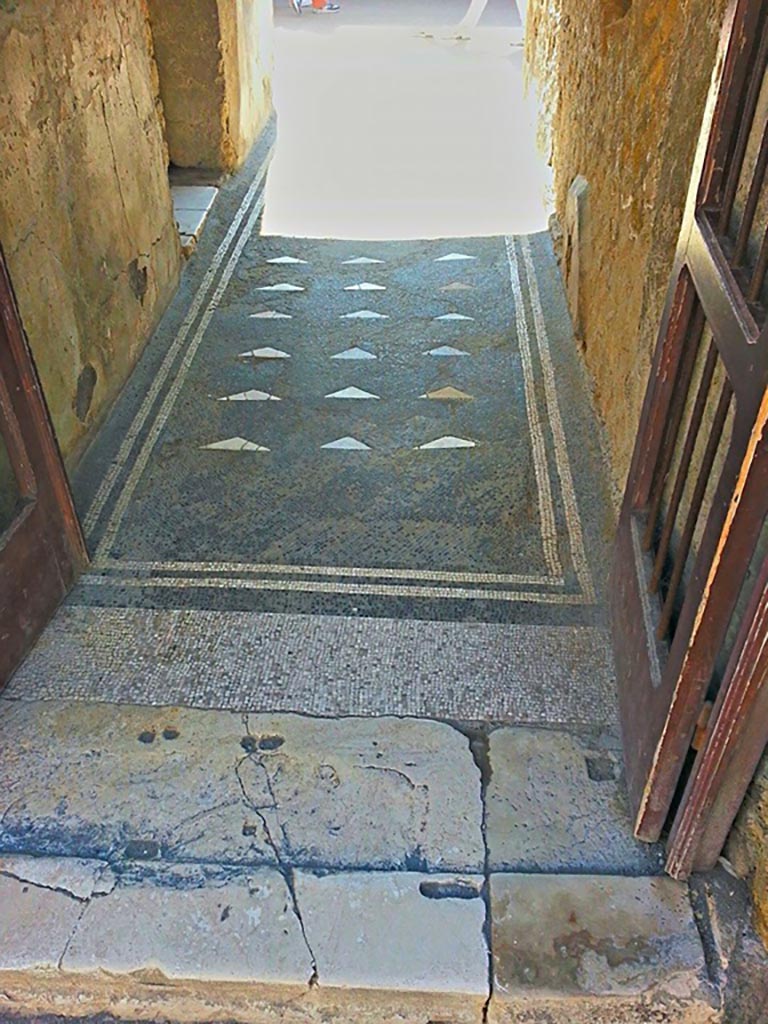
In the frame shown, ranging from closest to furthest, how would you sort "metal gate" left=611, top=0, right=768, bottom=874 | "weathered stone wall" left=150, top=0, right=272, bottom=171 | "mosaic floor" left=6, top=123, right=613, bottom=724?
1. "metal gate" left=611, top=0, right=768, bottom=874
2. "mosaic floor" left=6, top=123, right=613, bottom=724
3. "weathered stone wall" left=150, top=0, right=272, bottom=171

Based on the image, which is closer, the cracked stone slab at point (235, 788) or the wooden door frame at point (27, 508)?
the cracked stone slab at point (235, 788)

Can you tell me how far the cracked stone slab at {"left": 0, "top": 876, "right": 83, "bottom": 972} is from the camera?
1354 millimetres

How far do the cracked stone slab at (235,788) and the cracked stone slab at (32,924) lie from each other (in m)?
0.09

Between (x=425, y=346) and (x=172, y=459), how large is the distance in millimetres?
1210

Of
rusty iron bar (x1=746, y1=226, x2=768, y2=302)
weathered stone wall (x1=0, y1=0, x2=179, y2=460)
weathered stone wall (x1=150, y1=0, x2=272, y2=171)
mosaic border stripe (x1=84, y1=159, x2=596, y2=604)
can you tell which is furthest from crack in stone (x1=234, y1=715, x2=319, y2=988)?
weathered stone wall (x1=150, y1=0, x2=272, y2=171)

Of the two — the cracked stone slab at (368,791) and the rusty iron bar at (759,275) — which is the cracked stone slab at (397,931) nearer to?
the cracked stone slab at (368,791)

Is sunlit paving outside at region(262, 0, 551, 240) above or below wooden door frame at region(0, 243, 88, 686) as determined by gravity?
below

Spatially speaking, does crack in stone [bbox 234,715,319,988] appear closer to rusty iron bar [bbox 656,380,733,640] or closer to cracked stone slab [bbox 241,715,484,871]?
cracked stone slab [bbox 241,715,484,871]

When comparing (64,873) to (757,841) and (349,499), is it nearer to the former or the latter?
(757,841)

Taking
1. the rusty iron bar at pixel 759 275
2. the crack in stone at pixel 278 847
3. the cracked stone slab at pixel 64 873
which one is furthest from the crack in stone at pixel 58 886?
the rusty iron bar at pixel 759 275

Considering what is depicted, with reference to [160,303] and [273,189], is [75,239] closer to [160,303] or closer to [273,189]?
[160,303]

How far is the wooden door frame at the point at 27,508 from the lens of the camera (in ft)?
5.99

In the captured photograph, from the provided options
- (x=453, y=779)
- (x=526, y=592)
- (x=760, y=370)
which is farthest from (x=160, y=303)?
(x=760, y=370)

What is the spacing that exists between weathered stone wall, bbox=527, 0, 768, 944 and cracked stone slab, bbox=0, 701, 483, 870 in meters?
0.53
